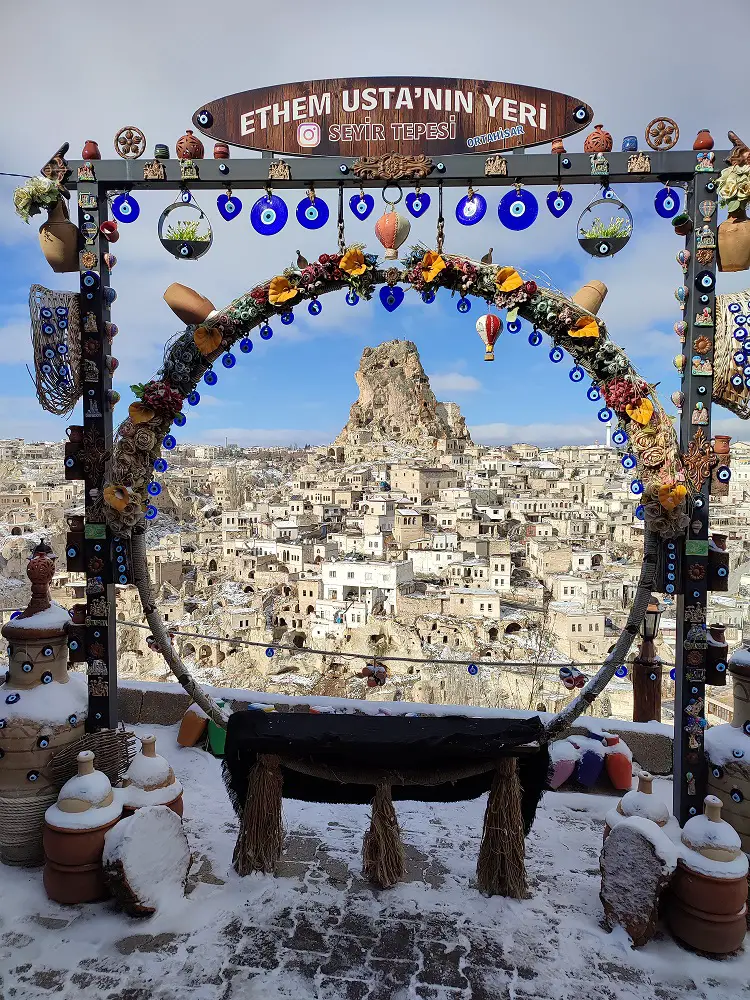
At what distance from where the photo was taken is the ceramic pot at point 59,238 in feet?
12.7

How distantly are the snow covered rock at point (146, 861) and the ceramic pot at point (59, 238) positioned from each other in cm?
318

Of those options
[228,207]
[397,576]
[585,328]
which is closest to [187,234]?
[228,207]

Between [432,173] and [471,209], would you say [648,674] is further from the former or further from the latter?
[432,173]

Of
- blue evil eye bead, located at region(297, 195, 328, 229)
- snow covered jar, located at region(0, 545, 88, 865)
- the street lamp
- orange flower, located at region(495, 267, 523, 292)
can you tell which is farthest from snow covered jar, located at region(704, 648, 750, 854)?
snow covered jar, located at region(0, 545, 88, 865)

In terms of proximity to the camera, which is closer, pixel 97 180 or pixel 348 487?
pixel 97 180

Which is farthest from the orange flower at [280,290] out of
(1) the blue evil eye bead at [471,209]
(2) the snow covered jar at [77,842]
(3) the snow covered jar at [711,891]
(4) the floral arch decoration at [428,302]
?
(3) the snow covered jar at [711,891]

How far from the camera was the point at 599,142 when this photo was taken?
3.65m

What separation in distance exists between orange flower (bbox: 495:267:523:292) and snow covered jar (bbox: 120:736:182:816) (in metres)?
3.28

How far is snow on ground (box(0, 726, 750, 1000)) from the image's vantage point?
2838mm

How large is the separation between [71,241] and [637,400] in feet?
11.4

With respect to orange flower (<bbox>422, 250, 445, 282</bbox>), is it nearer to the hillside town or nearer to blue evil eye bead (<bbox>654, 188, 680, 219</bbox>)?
blue evil eye bead (<bbox>654, 188, 680, 219</bbox>)

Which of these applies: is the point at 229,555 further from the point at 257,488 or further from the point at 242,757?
the point at 242,757

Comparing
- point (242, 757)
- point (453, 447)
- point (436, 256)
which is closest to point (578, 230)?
point (436, 256)

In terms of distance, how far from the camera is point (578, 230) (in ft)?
12.1
